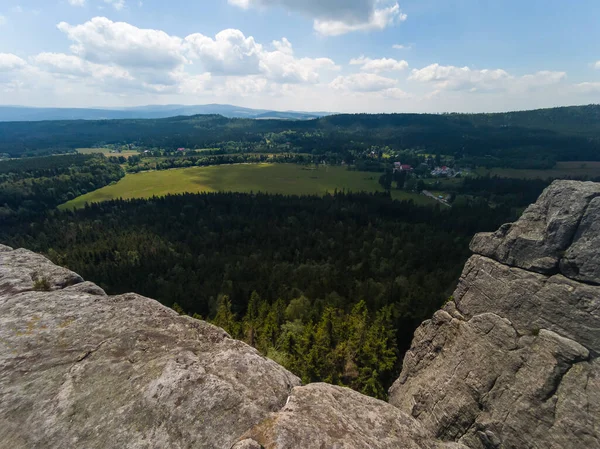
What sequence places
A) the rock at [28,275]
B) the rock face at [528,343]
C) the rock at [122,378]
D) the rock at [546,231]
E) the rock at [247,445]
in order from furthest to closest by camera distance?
the rock at [546,231]
the rock face at [528,343]
the rock at [28,275]
the rock at [122,378]
the rock at [247,445]

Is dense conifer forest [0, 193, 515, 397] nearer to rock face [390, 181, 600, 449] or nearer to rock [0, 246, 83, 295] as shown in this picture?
rock face [390, 181, 600, 449]

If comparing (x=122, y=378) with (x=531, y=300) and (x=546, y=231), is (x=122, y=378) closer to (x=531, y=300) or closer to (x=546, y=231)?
(x=531, y=300)

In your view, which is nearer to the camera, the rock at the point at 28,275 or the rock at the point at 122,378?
the rock at the point at 122,378

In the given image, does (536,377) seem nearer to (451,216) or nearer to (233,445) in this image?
(233,445)

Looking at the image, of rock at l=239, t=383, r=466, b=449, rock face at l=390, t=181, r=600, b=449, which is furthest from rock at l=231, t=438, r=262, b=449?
rock face at l=390, t=181, r=600, b=449

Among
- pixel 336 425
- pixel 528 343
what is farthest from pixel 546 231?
pixel 336 425

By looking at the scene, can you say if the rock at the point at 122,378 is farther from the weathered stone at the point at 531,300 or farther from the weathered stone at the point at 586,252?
the weathered stone at the point at 586,252

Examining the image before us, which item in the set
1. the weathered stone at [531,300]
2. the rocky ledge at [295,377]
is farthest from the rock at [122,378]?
the weathered stone at [531,300]

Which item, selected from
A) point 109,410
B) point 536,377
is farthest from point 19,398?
point 536,377
